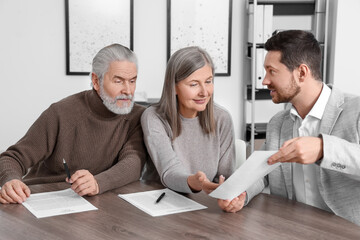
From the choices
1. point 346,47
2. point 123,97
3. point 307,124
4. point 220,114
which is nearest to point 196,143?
point 220,114

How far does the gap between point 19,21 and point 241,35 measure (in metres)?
2.14

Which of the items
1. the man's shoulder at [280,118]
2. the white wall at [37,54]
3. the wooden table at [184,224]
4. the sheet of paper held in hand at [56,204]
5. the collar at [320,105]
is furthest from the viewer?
the white wall at [37,54]

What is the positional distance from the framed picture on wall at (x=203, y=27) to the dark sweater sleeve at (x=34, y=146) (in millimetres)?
2521

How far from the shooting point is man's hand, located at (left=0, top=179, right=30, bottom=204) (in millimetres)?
1705

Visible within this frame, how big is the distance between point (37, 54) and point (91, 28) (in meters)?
0.55

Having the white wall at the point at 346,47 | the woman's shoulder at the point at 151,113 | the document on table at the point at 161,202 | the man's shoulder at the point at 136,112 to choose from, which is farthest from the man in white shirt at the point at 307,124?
the white wall at the point at 346,47

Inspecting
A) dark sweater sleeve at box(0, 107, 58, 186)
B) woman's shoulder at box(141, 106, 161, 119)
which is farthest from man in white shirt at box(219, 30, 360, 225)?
dark sweater sleeve at box(0, 107, 58, 186)

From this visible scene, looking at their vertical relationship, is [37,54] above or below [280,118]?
above

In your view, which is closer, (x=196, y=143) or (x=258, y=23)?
(x=196, y=143)

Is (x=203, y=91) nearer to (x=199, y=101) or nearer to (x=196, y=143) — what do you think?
(x=199, y=101)

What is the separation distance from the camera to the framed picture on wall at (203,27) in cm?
459

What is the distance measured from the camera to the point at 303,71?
1966 millimetres

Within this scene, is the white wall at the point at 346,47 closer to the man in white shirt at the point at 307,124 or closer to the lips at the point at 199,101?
the man in white shirt at the point at 307,124

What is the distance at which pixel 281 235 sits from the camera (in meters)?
1.44
